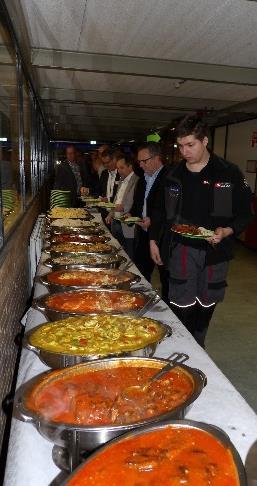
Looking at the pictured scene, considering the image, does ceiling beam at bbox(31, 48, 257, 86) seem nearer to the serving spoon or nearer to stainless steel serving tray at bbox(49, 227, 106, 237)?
stainless steel serving tray at bbox(49, 227, 106, 237)

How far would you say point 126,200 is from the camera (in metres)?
5.05

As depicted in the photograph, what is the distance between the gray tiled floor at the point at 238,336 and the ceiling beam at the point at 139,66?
263 cm

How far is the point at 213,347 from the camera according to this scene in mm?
3697

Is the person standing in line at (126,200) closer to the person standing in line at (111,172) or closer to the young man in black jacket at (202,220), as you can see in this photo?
the person standing in line at (111,172)

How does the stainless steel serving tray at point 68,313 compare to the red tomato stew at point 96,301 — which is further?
the red tomato stew at point 96,301

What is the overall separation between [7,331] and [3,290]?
26cm

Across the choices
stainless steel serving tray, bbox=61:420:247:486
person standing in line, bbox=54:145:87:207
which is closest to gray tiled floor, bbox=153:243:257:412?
stainless steel serving tray, bbox=61:420:247:486

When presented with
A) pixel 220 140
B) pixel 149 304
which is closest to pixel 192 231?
pixel 149 304

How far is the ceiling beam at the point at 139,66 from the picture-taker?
448 centimetres

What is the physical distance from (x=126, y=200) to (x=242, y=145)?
5.27 m

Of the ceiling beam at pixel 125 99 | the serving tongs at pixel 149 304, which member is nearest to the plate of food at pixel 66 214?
the ceiling beam at pixel 125 99

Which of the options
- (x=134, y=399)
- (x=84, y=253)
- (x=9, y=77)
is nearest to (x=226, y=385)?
(x=134, y=399)

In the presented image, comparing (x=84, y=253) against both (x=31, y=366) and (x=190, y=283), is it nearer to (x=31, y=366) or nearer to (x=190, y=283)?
(x=190, y=283)

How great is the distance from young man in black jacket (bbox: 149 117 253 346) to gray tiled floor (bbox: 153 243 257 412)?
29.7 inches
